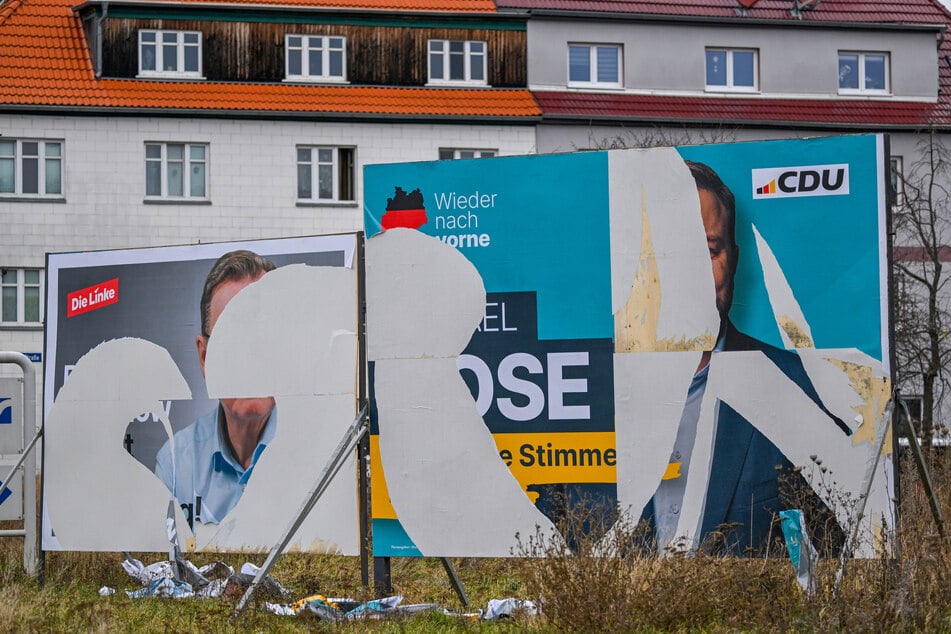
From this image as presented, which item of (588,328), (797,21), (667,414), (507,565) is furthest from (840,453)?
(797,21)

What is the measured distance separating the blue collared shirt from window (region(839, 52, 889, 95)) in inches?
1374

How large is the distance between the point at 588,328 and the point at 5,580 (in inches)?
220

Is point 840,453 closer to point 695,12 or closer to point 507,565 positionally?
point 507,565

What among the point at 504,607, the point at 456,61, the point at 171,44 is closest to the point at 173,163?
the point at 171,44

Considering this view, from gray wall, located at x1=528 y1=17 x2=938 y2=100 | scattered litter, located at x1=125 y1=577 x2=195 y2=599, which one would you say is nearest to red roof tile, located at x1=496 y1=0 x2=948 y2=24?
gray wall, located at x1=528 y1=17 x2=938 y2=100

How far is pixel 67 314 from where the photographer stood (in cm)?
1253

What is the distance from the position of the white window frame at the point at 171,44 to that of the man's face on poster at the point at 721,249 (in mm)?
32147

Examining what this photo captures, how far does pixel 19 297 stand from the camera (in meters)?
38.2

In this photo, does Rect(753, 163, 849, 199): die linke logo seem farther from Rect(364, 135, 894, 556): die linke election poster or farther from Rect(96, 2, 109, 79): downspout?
Rect(96, 2, 109, 79): downspout

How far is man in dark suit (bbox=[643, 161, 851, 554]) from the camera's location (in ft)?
30.2

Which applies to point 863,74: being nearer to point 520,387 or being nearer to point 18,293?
point 18,293

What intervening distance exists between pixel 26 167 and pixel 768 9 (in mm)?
21790

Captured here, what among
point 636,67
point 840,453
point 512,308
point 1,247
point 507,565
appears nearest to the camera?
point 840,453

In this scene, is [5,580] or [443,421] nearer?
[443,421]
